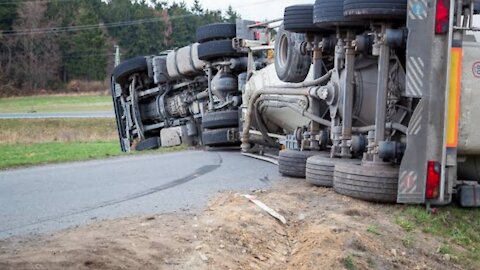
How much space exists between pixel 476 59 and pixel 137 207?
130 inches

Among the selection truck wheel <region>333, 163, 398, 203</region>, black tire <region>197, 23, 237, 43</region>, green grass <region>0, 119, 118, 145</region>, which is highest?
black tire <region>197, 23, 237, 43</region>

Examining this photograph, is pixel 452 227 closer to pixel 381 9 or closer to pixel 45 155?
pixel 381 9

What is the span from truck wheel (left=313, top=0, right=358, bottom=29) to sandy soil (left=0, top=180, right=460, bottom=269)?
1.92m

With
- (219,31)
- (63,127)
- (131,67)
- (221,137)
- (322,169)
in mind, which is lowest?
(63,127)

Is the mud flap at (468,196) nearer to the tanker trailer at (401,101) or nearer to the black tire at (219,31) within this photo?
the tanker trailer at (401,101)

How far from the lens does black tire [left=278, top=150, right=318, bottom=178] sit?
7883 mm

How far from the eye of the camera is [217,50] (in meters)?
12.9

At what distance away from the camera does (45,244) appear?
4.45m

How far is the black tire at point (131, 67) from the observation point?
1585cm

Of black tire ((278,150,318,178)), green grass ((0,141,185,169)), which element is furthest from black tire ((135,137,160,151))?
black tire ((278,150,318,178))

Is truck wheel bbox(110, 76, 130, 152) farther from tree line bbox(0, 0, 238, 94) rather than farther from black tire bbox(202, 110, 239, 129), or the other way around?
tree line bbox(0, 0, 238, 94)

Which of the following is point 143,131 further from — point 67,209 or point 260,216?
point 260,216

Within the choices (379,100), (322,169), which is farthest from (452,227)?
(322,169)

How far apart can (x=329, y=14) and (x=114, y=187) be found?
3105 millimetres
